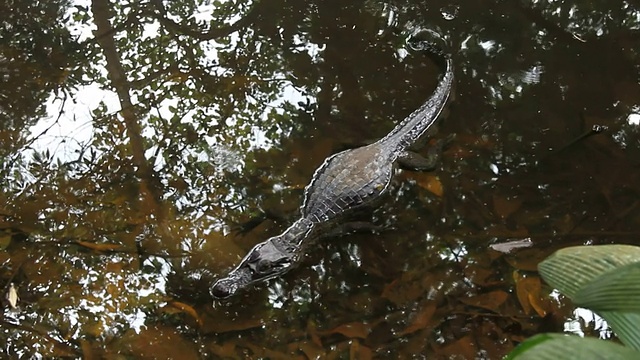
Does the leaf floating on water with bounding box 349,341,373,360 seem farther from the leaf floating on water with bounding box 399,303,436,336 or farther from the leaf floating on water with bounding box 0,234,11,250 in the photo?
the leaf floating on water with bounding box 0,234,11,250

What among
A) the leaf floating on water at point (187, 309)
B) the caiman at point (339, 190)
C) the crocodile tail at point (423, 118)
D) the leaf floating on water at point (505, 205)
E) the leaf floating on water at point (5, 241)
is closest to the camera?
the leaf floating on water at point (187, 309)

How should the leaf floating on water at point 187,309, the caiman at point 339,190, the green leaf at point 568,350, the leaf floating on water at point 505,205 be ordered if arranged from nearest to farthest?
the green leaf at point 568,350 → the leaf floating on water at point 187,309 → the caiman at point 339,190 → the leaf floating on water at point 505,205

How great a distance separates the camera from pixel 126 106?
11.7 ft

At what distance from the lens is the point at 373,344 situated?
2.47 metres

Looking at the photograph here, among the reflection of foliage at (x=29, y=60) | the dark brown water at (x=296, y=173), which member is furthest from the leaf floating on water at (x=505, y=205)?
the reflection of foliage at (x=29, y=60)

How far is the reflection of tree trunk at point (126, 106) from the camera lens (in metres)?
3.06

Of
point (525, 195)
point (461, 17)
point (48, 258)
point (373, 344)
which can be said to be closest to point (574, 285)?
point (373, 344)

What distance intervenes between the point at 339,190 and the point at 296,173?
325mm

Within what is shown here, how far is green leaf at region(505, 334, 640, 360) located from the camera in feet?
1.71

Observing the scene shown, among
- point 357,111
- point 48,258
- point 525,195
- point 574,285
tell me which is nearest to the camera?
point 574,285

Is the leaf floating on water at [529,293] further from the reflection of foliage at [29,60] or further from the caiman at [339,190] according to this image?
the reflection of foliage at [29,60]

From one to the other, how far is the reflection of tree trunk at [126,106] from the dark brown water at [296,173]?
0.04 ft

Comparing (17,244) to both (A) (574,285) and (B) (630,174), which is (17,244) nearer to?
(A) (574,285)

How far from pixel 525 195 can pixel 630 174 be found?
0.56 m
